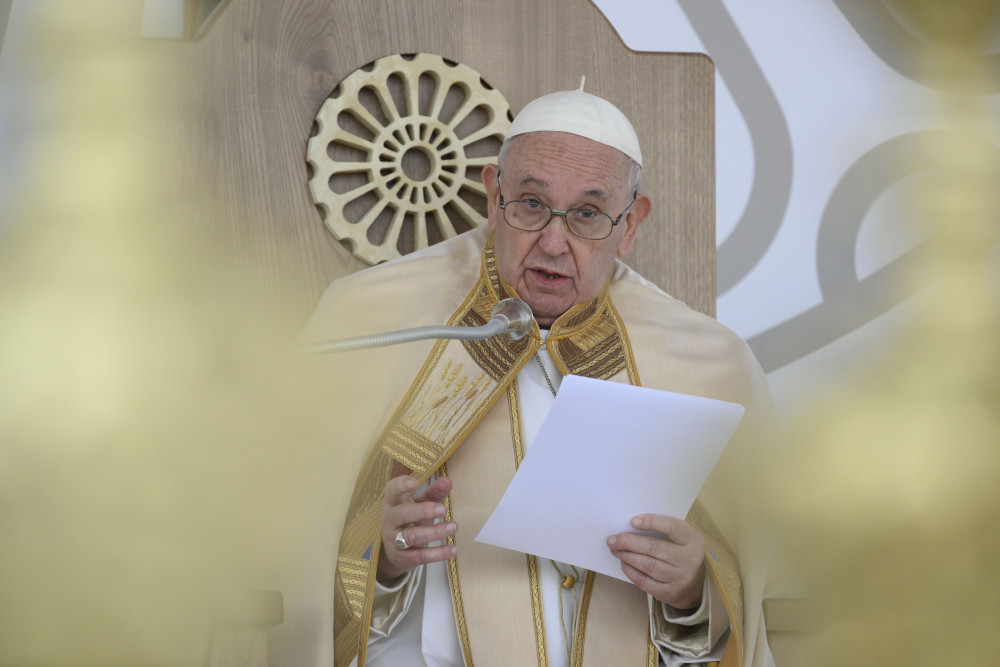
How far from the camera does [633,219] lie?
222 cm

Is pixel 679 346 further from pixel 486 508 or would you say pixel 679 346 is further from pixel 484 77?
pixel 484 77

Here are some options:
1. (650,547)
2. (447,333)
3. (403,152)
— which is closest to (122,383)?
(447,333)

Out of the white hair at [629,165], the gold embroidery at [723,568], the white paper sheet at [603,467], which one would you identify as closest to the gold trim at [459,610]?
the white paper sheet at [603,467]

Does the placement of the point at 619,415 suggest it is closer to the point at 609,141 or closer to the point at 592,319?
the point at 592,319

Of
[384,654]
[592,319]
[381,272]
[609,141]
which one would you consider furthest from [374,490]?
[609,141]

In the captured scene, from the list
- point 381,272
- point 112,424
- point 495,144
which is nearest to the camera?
point 112,424

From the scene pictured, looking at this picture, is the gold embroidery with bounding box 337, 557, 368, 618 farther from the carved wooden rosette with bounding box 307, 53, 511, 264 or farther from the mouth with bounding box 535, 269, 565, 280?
the carved wooden rosette with bounding box 307, 53, 511, 264

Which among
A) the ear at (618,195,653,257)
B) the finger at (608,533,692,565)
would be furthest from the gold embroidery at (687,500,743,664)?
the ear at (618,195,653,257)

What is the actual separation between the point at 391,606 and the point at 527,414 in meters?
0.52

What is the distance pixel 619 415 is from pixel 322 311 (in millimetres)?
856

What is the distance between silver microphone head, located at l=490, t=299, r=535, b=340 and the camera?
1.03 metres

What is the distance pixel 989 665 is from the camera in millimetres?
311

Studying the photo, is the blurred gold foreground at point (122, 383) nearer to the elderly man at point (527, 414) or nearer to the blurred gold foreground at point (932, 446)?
the blurred gold foreground at point (932, 446)

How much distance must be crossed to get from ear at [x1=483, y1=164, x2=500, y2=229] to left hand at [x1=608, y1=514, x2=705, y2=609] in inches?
35.4
